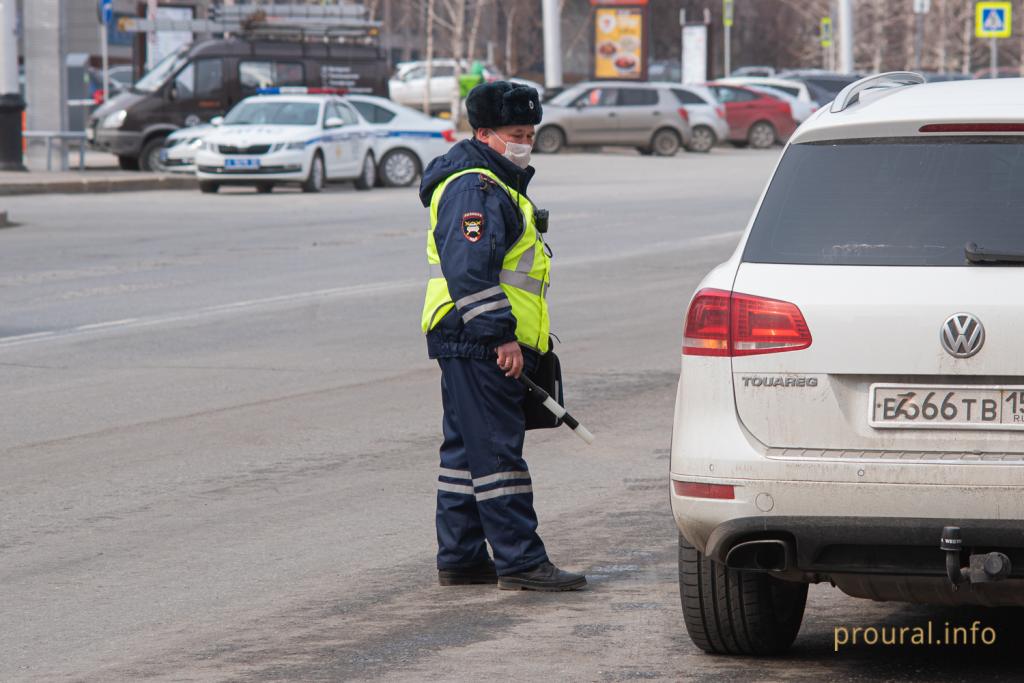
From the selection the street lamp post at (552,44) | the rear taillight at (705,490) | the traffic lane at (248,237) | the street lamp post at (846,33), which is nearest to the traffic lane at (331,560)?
the rear taillight at (705,490)

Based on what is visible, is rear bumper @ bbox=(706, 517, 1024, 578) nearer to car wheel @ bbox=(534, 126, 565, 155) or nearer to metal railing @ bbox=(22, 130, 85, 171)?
metal railing @ bbox=(22, 130, 85, 171)

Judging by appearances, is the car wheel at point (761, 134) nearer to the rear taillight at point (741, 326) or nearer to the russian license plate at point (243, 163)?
the russian license plate at point (243, 163)

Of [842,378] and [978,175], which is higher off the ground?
[978,175]

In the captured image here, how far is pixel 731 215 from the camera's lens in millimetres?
23484

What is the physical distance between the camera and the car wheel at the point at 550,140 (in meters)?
41.0

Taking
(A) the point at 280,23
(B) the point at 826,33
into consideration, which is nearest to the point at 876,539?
(A) the point at 280,23

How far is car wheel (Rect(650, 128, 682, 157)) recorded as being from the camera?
40906 mm

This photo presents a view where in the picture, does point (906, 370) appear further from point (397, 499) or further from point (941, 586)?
point (397, 499)

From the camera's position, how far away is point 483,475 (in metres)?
5.74

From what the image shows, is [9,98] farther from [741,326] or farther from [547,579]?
[741,326]

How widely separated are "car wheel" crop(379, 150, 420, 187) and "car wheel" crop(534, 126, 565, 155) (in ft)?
37.8

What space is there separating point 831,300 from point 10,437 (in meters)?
5.28

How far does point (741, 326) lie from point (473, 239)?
1.19 metres

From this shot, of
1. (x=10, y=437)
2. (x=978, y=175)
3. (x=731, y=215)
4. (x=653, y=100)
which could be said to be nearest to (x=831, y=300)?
(x=978, y=175)
